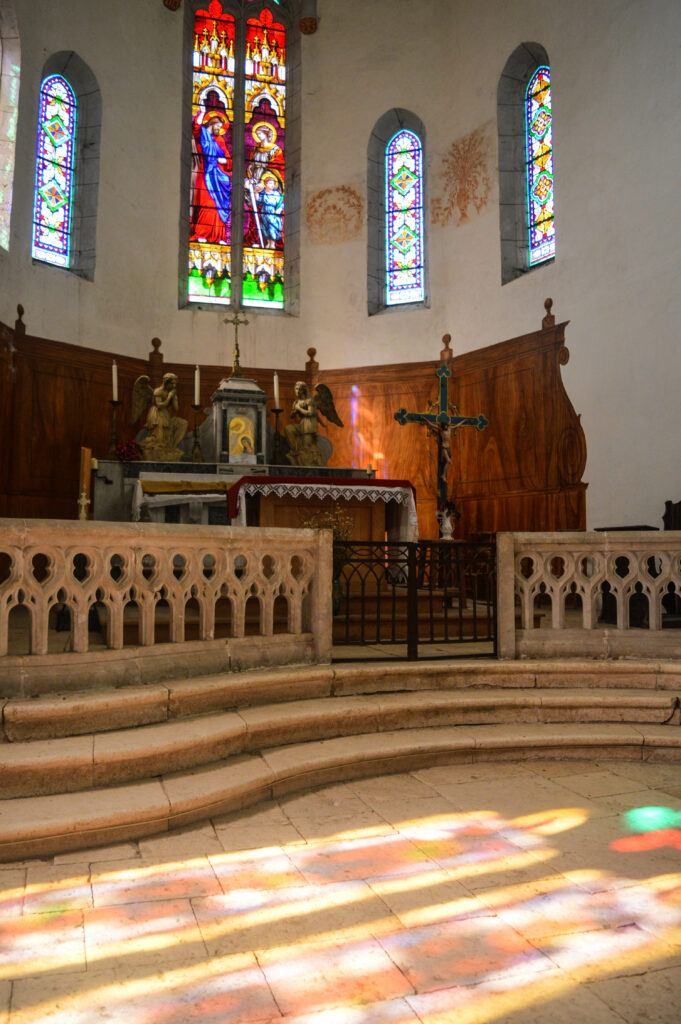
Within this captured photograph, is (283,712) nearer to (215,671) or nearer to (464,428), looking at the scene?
(215,671)

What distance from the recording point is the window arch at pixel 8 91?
9977 mm

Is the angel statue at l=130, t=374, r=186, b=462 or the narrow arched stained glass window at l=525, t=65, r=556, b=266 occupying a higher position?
the narrow arched stained glass window at l=525, t=65, r=556, b=266

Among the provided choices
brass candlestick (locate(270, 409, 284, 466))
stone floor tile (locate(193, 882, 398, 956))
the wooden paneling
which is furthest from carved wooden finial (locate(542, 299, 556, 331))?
stone floor tile (locate(193, 882, 398, 956))

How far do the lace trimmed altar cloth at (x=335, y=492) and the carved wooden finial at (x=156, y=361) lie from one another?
5059 mm

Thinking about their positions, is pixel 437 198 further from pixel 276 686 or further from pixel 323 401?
pixel 276 686

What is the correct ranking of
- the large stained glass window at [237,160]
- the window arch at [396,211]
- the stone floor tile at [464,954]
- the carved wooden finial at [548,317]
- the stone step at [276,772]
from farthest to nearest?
the large stained glass window at [237,160] → the window arch at [396,211] → the carved wooden finial at [548,317] → the stone step at [276,772] → the stone floor tile at [464,954]

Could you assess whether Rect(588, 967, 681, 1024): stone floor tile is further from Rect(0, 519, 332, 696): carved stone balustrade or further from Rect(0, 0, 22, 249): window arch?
Rect(0, 0, 22, 249): window arch

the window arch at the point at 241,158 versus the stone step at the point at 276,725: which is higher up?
the window arch at the point at 241,158

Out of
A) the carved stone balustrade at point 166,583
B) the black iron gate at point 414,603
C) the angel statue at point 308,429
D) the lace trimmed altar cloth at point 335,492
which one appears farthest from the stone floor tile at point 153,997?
the angel statue at point 308,429

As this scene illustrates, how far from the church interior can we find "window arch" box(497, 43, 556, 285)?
0.20 feet

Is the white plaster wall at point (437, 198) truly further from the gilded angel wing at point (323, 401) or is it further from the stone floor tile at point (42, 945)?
the stone floor tile at point (42, 945)

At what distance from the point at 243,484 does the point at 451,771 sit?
3.62 metres

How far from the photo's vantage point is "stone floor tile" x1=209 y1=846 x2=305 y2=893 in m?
2.72

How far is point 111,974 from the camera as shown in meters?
2.13
